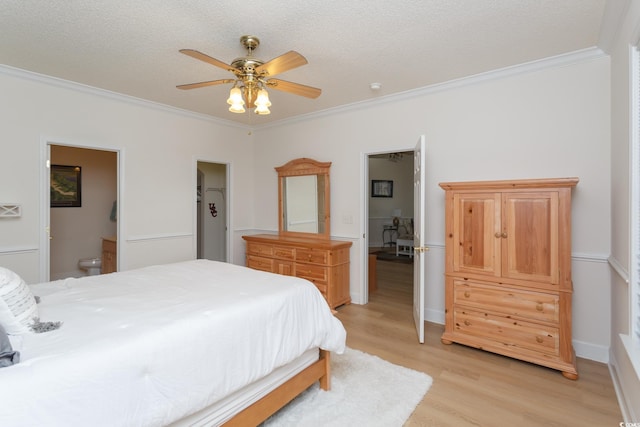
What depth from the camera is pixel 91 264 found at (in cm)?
479

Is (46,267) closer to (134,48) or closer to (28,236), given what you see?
(28,236)

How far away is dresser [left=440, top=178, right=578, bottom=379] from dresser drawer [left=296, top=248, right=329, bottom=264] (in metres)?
1.48

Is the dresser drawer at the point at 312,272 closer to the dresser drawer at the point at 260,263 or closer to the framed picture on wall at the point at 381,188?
the dresser drawer at the point at 260,263

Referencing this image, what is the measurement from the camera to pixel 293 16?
2.15 m

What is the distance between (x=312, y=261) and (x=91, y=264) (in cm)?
359

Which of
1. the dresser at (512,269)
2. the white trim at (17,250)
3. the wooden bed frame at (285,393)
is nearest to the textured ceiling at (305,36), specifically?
the dresser at (512,269)

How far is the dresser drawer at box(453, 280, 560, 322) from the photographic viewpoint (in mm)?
2482

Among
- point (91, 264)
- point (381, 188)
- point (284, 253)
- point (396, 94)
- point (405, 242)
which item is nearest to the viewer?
point (396, 94)

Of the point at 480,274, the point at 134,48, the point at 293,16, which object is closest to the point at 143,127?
the point at 134,48

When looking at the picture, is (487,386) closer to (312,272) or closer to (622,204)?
(622,204)

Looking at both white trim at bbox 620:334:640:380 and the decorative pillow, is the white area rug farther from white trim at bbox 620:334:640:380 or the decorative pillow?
the decorative pillow

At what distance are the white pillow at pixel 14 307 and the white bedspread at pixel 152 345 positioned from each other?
74mm

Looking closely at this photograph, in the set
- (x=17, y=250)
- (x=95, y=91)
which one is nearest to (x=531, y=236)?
(x=95, y=91)

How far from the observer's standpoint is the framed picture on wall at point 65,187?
4742mm
